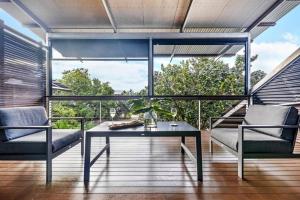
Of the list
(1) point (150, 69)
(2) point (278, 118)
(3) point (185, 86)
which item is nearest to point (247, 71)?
(3) point (185, 86)

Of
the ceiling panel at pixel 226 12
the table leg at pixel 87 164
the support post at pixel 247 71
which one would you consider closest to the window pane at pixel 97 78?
the ceiling panel at pixel 226 12

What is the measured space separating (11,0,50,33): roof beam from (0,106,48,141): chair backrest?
2.08 meters

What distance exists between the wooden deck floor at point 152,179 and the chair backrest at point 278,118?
43 cm

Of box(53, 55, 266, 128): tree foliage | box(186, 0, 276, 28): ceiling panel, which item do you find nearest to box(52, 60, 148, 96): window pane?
box(53, 55, 266, 128): tree foliage

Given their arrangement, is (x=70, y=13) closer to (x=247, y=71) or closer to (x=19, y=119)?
(x=19, y=119)

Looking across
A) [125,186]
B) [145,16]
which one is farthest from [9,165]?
[145,16]

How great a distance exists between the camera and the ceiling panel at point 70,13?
14.3 feet

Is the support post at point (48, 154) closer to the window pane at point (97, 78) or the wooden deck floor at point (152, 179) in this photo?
the wooden deck floor at point (152, 179)

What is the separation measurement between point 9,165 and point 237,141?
264 centimetres

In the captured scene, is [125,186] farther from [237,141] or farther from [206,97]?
[206,97]

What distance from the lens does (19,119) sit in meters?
2.83

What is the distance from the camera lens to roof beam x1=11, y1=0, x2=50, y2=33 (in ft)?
13.9

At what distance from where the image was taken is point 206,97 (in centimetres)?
529

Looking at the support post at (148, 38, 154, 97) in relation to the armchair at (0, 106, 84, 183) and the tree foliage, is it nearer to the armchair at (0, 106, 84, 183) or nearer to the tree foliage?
the tree foliage
